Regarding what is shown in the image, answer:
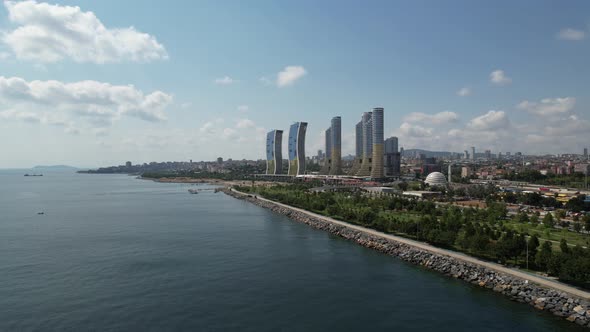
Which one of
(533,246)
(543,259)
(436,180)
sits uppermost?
(436,180)

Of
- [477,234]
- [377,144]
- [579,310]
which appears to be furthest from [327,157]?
[579,310]

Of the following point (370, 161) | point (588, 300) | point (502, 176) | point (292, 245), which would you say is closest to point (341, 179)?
point (370, 161)

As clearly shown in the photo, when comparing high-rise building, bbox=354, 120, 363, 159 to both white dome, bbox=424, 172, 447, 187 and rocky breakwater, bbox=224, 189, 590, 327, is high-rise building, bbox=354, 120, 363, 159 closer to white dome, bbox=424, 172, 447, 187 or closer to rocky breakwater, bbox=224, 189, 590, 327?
white dome, bbox=424, 172, 447, 187

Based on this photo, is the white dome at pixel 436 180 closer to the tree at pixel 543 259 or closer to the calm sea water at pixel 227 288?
the calm sea water at pixel 227 288

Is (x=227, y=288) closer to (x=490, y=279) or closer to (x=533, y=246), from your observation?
(x=490, y=279)

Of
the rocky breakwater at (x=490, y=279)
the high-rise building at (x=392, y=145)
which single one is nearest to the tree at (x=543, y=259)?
the rocky breakwater at (x=490, y=279)

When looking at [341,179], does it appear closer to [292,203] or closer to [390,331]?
[292,203]
